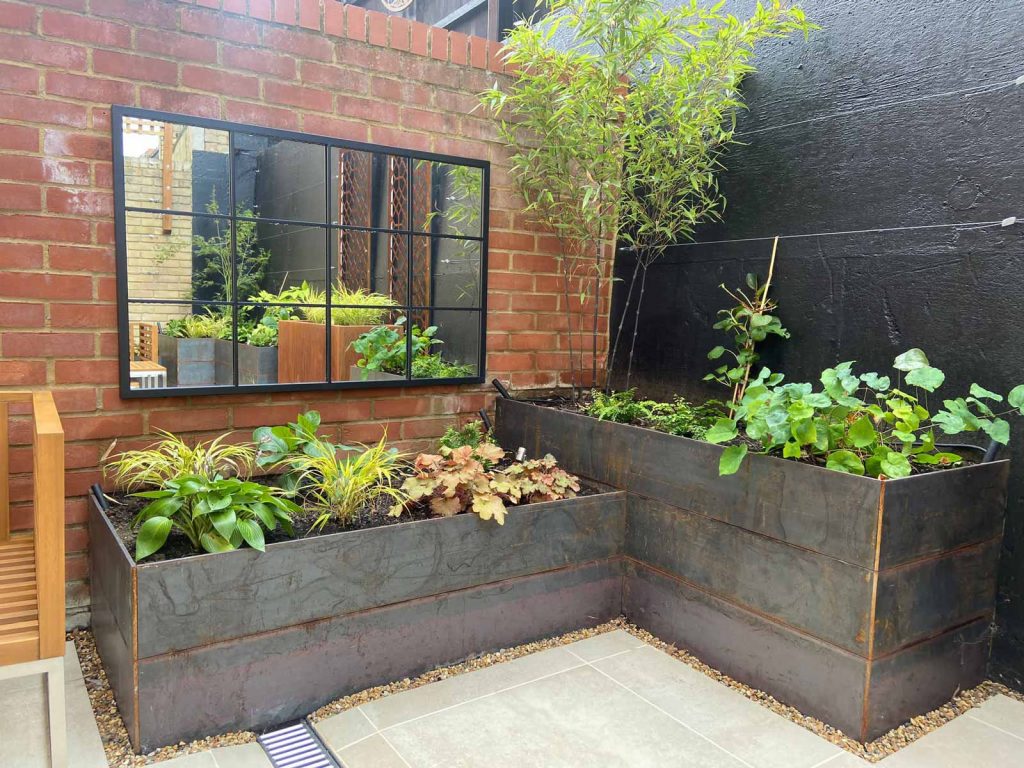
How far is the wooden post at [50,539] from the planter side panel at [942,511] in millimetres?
2232

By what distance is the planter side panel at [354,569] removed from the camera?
208cm

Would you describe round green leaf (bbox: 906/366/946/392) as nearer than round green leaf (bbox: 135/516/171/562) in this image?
No

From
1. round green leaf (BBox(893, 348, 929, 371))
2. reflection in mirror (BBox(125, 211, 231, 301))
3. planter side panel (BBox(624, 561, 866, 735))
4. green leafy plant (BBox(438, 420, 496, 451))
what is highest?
reflection in mirror (BBox(125, 211, 231, 301))

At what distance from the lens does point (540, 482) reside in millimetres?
2922

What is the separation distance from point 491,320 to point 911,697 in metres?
2.38

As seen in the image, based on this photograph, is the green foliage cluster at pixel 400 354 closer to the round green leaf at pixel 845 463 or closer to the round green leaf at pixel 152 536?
the round green leaf at pixel 152 536

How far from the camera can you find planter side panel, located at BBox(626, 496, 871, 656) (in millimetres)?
2250

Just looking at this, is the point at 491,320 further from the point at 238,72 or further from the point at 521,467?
the point at 238,72

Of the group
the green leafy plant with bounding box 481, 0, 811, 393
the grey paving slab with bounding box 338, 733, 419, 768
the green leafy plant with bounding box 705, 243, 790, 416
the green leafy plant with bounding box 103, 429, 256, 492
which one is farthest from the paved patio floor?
the green leafy plant with bounding box 481, 0, 811, 393

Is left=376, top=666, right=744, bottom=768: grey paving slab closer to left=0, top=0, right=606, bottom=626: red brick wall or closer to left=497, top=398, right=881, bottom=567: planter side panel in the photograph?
left=497, top=398, right=881, bottom=567: planter side panel

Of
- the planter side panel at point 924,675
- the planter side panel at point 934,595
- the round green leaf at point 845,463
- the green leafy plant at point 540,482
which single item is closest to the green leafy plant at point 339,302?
the green leafy plant at point 540,482

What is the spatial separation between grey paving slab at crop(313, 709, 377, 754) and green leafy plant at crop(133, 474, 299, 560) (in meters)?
0.59

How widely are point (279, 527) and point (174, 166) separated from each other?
1.48m

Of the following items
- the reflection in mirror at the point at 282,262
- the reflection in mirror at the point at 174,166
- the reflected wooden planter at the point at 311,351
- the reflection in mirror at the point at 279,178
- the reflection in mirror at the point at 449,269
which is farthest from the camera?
the reflection in mirror at the point at 449,269
